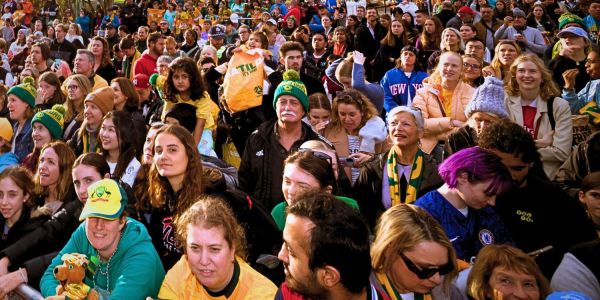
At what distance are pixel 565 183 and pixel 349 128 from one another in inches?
73.6

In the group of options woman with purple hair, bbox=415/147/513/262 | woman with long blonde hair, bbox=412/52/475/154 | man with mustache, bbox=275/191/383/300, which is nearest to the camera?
man with mustache, bbox=275/191/383/300

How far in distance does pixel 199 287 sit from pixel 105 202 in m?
0.73

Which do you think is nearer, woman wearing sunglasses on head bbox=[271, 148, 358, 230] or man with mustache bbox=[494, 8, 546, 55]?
woman wearing sunglasses on head bbox=[271, 148, 358, 230]

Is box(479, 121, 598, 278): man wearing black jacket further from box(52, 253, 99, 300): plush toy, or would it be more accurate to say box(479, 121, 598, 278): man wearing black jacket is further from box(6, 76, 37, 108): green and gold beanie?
box(6, 76, 37, 108): green and gold beanie

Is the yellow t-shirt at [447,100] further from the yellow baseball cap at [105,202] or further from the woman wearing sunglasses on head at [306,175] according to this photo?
the yellow baseball cap at [105,202]

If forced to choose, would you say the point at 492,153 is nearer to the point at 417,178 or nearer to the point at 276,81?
the point at 417,178

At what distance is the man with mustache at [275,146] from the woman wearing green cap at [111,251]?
1.48 meters

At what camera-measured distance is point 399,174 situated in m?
4.34

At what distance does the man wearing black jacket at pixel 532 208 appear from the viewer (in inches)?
141

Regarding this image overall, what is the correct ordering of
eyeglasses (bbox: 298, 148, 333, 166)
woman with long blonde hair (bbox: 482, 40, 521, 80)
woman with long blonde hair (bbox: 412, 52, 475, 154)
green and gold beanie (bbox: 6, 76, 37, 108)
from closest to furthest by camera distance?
1. eyeglasses (bbox: 298, 148, 333, 166)
2. woman with long blonde hair (bbox: 412, 52, 475, 154)
3. green and gold beanie (bbox: 6, 76, 37, 108)
4. woman with long blonde hair (bbox: 482, 40, 521, 80)

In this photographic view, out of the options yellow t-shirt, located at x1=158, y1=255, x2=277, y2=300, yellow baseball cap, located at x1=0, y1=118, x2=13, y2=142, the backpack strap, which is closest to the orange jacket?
the backpack strap

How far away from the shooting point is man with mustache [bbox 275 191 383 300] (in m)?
2.31

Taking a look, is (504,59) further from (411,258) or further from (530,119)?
(411,258)

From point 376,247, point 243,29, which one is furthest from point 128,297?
point 243,29
